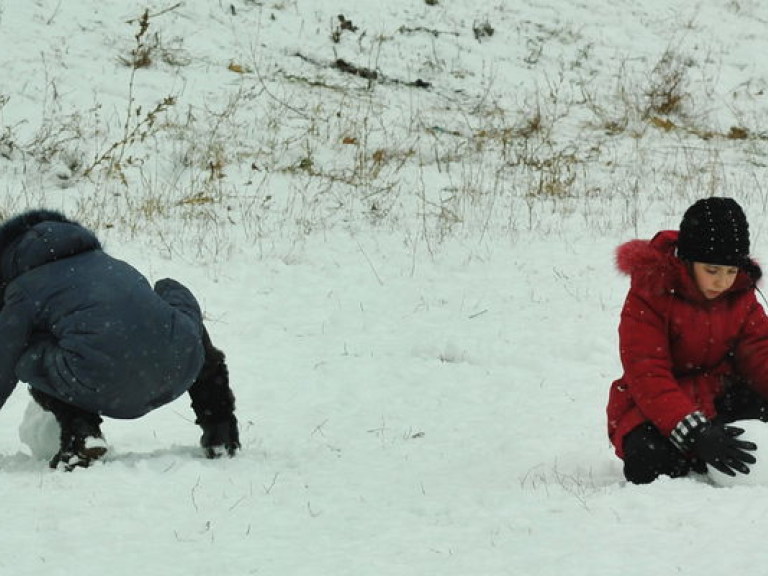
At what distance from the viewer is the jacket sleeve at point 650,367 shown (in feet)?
12.5


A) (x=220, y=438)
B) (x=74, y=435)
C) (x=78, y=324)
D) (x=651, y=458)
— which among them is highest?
(x=78, y=324)

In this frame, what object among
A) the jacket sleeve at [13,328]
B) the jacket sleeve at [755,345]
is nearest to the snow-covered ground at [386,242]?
the jacket sleeve at [13,328]

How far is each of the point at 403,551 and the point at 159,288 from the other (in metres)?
1.80

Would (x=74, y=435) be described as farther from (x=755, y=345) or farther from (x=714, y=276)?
(x=755, y=345)

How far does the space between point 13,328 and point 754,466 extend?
2.83 meters

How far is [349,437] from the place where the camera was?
4867 mm

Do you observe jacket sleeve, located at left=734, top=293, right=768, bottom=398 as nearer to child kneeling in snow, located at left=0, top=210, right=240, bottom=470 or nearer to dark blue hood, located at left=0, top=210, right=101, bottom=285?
child kneeling in snow, located at left=0, top=210, right=240, bottom=470

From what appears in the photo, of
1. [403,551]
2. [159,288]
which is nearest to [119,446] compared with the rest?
[159,288]

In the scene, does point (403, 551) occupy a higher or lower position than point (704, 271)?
lower

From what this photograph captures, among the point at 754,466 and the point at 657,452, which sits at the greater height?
the point at 754,466

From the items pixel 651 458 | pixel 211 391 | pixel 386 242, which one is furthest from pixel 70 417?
pixel 386 242

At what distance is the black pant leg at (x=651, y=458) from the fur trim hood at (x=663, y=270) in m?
0.56

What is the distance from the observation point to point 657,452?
3.87m

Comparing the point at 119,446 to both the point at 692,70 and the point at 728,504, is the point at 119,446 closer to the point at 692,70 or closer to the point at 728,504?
the point at 728,504
